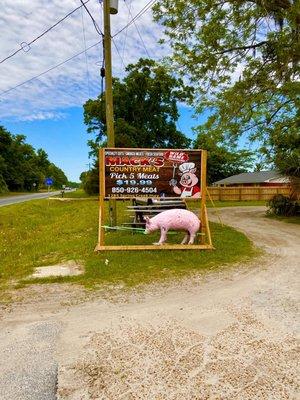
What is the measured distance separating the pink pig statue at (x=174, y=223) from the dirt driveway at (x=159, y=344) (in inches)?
118

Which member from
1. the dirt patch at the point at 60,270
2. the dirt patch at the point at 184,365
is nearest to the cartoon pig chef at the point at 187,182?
the dirt patch at the point at 60,270

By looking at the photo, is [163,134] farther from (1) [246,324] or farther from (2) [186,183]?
(1) [246,324]

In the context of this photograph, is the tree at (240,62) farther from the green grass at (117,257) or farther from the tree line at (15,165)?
the tree line at (15,165)

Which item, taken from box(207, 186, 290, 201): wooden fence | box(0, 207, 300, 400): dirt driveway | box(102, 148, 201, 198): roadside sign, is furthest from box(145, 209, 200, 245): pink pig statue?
box(207, 186, 290, 201): wooden fence

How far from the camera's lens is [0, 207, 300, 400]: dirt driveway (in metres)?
3.41

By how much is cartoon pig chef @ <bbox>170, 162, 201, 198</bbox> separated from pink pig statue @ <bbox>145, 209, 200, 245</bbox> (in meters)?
0.55

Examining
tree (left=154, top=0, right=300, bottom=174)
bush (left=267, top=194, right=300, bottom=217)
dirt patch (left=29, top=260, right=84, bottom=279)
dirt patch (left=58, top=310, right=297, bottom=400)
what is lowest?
dirt patch (left=58, top=310, right=297, bottom=400)

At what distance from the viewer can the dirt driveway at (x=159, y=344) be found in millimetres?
3412

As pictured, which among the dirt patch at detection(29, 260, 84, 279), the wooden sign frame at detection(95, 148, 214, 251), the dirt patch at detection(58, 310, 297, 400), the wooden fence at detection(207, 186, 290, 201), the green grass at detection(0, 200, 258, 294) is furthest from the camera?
the wooden fence at detection(207, 186, 290, 201)

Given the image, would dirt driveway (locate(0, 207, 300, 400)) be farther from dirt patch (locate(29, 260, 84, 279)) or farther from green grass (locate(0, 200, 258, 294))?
dirt patch (locate(29, 260, 84, 279))

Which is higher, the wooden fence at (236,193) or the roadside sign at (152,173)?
the roadside sign at (152,173)

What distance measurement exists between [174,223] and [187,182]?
1.18 m

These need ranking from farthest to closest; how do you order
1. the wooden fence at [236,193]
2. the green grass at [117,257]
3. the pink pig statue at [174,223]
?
the wooden fence at [236,193] → the pink pig statue at [174,223] → the green grass at [117,257]

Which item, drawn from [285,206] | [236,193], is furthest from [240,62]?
[236,193]
